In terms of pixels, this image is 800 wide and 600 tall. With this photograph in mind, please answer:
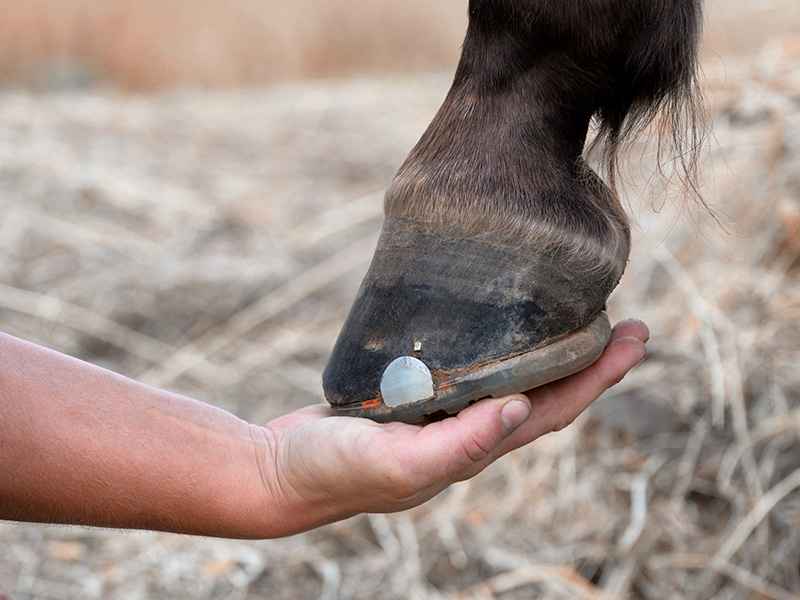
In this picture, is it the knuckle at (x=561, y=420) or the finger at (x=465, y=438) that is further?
the knuckle at (x=561, y=420)

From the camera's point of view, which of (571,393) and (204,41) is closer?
(571,393)

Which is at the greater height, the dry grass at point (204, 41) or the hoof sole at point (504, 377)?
the hoof sole at point (504, 377)

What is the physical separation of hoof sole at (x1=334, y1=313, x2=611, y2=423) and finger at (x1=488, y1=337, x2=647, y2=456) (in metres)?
0.03

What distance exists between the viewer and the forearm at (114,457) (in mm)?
842

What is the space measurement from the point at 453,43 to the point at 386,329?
4950 millimetres

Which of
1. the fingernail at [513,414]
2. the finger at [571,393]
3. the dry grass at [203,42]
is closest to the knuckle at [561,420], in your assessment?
the finger at [571,393]

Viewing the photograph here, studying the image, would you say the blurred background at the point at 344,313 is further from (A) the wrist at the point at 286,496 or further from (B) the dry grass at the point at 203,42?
(B) the dry grass at the point at 203,42

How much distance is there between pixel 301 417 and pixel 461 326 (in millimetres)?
171

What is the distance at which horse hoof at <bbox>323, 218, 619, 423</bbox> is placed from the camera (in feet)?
2.65

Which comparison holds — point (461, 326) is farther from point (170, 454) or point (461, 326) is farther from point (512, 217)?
point (170, 454)

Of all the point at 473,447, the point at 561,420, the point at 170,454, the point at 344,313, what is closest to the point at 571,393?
the point at 561,420

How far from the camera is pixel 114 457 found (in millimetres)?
858

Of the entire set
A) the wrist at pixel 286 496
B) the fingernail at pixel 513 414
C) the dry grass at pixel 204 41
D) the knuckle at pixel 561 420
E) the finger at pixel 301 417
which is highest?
the fingernail at pixel 513 414

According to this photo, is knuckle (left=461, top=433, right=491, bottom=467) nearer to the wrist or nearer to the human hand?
the human hand
